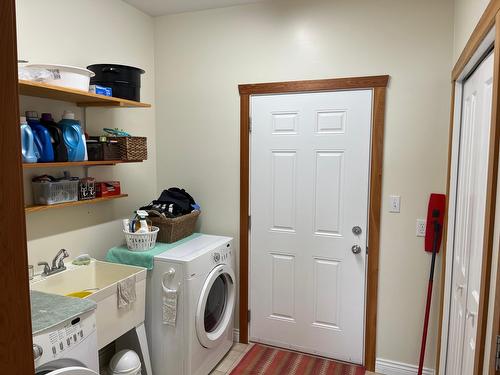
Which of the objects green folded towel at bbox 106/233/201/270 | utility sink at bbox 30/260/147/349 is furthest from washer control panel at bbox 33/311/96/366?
green folded towel at bbox 106/233/201/270

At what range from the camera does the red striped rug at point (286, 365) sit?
2650 millimetres

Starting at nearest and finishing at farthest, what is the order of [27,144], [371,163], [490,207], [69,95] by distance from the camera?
[490,207], [27,144], [69,95], [371,163]

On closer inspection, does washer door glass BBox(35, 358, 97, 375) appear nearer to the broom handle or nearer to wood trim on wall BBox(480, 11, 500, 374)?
wood trim on wall BBox(480, 11, 500, 374)

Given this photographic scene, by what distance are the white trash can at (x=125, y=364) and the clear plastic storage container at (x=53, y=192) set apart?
972 mm

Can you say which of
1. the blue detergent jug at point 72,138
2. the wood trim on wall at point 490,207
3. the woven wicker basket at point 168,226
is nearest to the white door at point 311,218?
the woven wicker basket at point 168,226

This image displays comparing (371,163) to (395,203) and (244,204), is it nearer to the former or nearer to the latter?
(395,203)

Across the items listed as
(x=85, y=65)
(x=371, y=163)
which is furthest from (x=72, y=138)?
(x=371, y=163)

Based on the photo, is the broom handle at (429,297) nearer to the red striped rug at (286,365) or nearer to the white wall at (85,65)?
the red striped rug at (286,365)

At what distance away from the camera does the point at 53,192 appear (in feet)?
6.88

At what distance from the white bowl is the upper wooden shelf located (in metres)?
0.04

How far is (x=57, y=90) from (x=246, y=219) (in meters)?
1.58

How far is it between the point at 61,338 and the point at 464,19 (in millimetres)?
2322

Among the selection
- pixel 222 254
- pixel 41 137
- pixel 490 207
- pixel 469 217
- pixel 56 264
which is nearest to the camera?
pixel 490 207

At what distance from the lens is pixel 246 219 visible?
9.61ft
